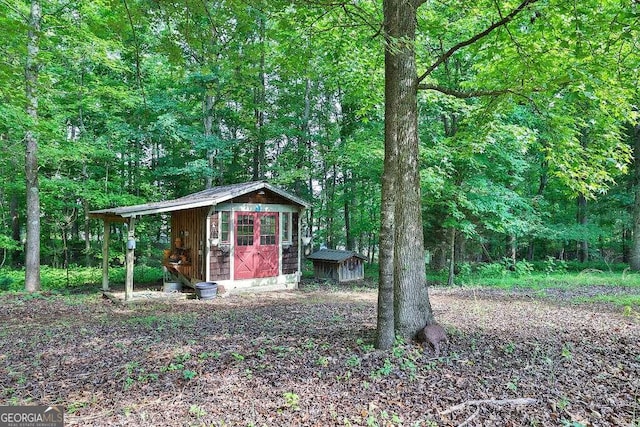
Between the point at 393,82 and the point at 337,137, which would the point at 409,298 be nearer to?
the point at 393,82

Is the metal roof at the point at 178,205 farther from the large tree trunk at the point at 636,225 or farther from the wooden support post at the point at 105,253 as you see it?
the large tree trunk at the point at 636,225

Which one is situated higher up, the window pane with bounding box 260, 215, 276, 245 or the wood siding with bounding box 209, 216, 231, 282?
the window pane with bounding box 260, 215, 276, 245

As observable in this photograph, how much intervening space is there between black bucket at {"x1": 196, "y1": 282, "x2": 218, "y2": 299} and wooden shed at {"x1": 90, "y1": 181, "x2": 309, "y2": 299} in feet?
1.96

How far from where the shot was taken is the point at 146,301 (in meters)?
8.55

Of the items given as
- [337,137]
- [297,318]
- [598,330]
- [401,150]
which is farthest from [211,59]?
[337,137]

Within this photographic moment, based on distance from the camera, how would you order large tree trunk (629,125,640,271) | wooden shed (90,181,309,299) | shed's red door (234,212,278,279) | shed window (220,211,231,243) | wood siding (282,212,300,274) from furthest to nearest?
large tree trunk (629,125,640,271)
wood siding (282,212,300,274)
shed's red door (234,212,278,279)
shed window (220,211,231,243)
wooden shed (90,181,309,299)

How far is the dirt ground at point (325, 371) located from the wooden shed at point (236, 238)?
3.48 meters

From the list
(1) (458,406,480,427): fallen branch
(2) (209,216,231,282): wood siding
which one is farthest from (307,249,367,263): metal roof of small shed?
(1) (458,406,480,427): fallen branch

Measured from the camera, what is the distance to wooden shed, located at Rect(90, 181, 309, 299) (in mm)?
9703

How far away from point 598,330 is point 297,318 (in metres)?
4.31

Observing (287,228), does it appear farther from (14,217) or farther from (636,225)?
(14,217)

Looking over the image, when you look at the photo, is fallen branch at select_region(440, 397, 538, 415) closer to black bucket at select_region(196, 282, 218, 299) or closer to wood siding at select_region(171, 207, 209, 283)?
black bucket at select_region(196, 282, 218, 299)

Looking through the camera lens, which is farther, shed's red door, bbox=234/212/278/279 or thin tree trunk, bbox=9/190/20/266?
thin tree trunk, bbox=9/190/20/266

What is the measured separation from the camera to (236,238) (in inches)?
401
